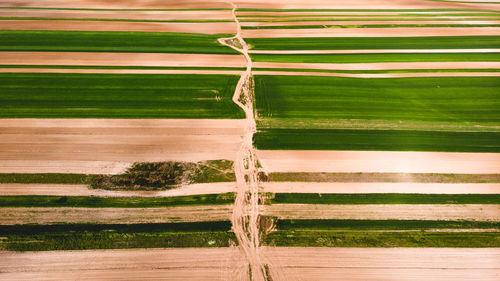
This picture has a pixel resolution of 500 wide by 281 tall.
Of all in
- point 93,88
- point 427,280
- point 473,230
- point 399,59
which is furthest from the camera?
point 399,59

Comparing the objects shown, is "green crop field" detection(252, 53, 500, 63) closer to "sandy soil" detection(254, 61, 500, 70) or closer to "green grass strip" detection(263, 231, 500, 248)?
"sandy soil" detection(254, 61, 500, 70)

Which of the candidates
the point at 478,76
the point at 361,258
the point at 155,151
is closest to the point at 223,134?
the point at 155,151

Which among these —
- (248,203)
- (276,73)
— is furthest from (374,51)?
(248,203)

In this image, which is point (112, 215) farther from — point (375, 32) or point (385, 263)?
point (375, 32)

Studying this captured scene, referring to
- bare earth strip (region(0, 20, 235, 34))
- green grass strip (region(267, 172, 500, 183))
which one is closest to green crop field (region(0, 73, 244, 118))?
green grass strip (region(267, 172, 500, 183))

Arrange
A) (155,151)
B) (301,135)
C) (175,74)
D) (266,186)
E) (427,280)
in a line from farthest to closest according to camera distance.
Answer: (175,74)
(301,135)
(155,151)
(266,186)
(427,280)

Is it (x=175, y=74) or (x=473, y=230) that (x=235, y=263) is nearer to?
(x=473, y=230)

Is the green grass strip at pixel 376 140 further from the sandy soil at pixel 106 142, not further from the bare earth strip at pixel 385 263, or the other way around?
the bare earth strip at pixel 385 263
